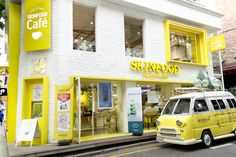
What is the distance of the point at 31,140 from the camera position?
8500 mm

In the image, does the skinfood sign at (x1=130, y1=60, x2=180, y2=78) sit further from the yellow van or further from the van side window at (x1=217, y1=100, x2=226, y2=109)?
the van side window at (x1=217, y1=100, x2=226, y2=109)

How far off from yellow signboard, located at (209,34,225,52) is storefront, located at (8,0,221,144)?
3.10 m

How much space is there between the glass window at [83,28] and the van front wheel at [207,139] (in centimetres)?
605

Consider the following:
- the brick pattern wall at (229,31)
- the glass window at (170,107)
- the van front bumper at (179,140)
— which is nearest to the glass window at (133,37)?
the glass window at (170,107)

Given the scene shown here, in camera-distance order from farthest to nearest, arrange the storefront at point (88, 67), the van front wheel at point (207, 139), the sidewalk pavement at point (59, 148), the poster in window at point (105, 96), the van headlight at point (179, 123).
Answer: the poster in window at point (105, 96) → the storefront at point (88, 67) → the van front wheel at point (207, 139) → the van headlight at point (179, 123) → the sidewalk pavement at point (59, 148)

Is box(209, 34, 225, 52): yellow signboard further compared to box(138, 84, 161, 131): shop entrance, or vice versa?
box(209, 34, 225, 52): yellow signboard

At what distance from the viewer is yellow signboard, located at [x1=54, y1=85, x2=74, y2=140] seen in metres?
8.51

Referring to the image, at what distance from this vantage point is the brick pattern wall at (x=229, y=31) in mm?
19672

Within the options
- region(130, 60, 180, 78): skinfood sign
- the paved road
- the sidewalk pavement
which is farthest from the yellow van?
region(130, 60, 180, 78): skinfood sign

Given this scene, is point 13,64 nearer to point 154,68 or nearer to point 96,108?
point 96,108

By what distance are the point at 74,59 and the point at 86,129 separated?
3.27 meters

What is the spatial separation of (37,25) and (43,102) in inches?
133

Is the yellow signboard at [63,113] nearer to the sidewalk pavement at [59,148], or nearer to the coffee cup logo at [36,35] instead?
the sidewalk pavement at [59,148]

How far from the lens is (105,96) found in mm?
10734
